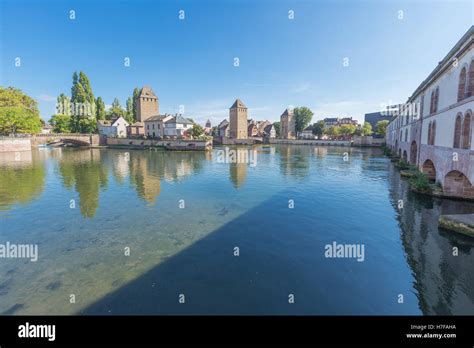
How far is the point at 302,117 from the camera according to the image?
389 ft

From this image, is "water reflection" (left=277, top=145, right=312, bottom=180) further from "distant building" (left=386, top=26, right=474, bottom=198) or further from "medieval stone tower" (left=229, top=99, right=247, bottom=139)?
"medieval stone tower" (left=229, top=99, right=247, bottom=139)

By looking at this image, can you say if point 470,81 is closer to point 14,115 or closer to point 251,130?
point 14,115

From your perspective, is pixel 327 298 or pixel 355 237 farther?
pixel 355 237

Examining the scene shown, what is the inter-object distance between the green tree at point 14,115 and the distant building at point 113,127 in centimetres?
2485

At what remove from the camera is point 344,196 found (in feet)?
59.8

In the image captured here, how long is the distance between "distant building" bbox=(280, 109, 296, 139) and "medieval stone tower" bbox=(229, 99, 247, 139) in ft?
97.7

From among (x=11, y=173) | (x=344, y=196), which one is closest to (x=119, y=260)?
(x=344, y=196)

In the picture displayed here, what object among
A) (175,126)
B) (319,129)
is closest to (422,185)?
(175,126)

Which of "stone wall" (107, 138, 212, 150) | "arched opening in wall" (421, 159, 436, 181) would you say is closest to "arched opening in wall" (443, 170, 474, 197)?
"arched opening in wall" (421, 159, 436, 181)

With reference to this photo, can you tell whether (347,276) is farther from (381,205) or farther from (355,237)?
(381,205)

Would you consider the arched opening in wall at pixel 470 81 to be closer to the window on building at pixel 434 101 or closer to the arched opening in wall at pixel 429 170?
the window on building at pixel 434 101

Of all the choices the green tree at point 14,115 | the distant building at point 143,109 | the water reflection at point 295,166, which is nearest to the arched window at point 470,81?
the water reflection at point 295,166

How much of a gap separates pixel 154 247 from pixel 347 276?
7.65 metres

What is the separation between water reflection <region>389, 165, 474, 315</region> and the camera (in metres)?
6.64
